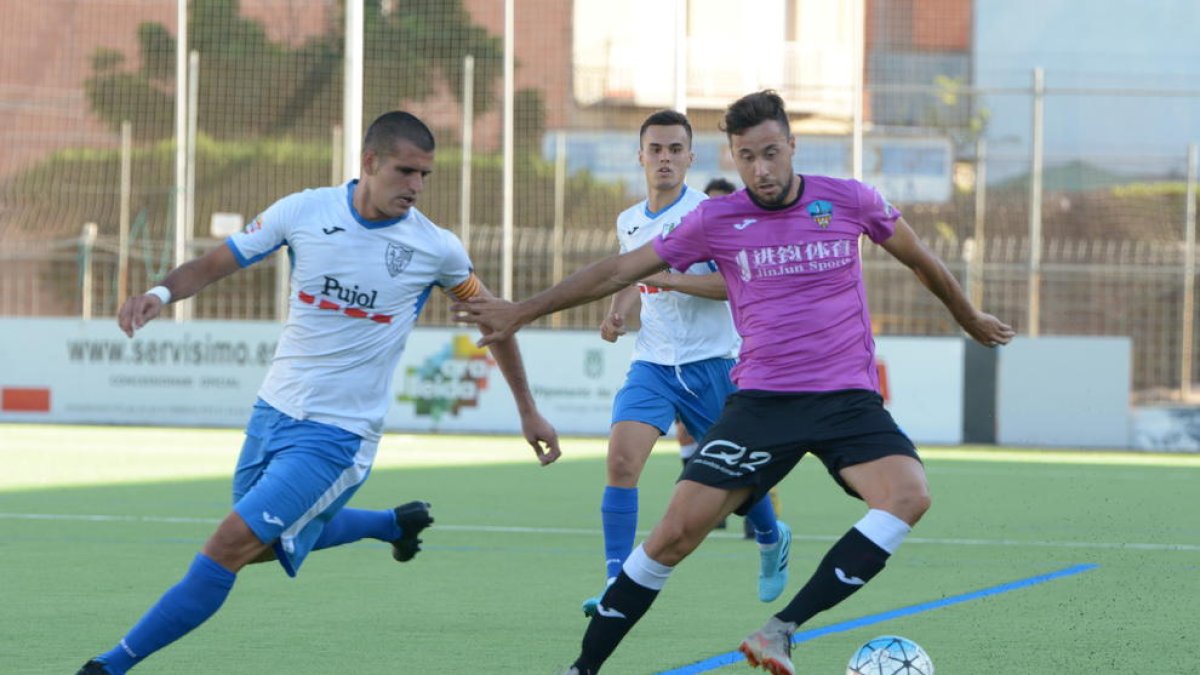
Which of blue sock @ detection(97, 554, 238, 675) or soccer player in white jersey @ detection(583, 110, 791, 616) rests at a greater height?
soccer player in white jersey @ detection(583, 110, 791, 616)

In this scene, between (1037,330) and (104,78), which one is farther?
(104,78)

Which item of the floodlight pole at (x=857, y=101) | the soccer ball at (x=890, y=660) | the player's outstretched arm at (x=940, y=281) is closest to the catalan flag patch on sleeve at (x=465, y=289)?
the player's outstretched arm at (x=940, y=281)

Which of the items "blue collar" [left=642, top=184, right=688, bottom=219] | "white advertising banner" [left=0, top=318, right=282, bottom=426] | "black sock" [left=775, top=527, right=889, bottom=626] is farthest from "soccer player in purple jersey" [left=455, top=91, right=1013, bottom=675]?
"white advertising banner" [left=0, top=318, right=282, bottom=426]

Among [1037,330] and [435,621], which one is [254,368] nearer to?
[1037,330]

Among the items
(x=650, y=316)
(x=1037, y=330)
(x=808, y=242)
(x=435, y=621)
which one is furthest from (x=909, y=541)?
(x=1037, y=330)

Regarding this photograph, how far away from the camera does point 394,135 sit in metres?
6.24

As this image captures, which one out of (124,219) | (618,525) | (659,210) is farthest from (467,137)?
(618,525)

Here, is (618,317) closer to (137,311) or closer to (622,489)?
(622,489)

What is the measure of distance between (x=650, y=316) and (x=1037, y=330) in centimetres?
1479

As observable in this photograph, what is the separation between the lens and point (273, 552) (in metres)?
6.20

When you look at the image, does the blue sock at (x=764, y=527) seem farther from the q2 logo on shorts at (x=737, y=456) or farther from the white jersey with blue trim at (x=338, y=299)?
the white jersey with blue trim at (x=338, y=299)

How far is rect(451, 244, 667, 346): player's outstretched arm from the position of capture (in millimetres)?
6105

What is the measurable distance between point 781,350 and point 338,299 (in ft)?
5.17

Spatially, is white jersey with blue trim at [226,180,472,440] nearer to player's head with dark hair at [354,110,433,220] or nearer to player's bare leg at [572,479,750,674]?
player's head with dark hair at [354,110,433,220]
